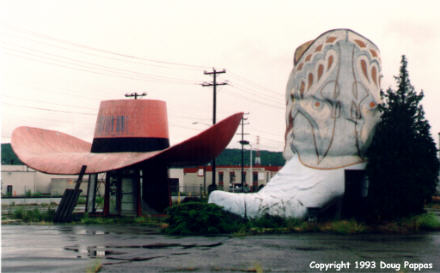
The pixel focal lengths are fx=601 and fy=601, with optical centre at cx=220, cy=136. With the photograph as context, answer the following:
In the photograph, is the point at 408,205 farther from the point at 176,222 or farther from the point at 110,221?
the point at 110,221

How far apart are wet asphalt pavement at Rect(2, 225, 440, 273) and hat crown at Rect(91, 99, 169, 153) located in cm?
935

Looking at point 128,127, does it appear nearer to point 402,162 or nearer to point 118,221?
point 118,221

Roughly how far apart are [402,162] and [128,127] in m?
11.4

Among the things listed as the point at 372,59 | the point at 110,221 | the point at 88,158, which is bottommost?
the point at 110,221

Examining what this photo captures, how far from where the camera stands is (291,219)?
1513 centimetres

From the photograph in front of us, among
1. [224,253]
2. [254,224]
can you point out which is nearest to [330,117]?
[254,224]

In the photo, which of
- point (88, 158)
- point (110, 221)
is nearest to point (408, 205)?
point (110, 221)

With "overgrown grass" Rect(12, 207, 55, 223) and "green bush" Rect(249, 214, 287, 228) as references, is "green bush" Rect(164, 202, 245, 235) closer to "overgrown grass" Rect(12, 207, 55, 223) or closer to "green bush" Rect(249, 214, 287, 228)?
"green bush" Rect(249, 214, 287, 228)

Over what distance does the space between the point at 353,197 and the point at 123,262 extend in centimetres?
885

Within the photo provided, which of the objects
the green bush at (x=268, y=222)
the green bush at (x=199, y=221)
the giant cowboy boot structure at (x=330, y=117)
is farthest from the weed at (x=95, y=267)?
the giant cowboy boot structure at (x=330, y=117)

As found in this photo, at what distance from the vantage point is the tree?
1527 centimetres

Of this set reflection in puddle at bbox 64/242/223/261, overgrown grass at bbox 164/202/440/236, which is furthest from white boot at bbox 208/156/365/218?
reflection in puddle at bbox 64/242/223/261

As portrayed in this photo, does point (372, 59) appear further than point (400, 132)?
Yes

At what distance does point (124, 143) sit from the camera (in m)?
23.1
